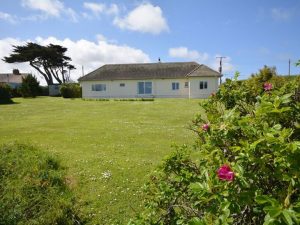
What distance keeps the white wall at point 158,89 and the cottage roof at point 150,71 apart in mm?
651

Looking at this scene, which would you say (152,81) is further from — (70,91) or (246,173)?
(246,173)

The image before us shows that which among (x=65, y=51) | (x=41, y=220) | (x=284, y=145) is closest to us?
(x=284, y=145)

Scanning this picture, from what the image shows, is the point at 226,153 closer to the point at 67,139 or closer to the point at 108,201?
the point at 108,201

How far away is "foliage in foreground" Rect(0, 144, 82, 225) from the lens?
5348 millimetres

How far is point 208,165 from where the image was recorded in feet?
8.42

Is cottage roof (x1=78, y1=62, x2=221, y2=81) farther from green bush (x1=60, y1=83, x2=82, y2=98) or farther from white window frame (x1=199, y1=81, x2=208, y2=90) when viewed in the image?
green bush (x1=60, y1=83, x2=82, y2=98)

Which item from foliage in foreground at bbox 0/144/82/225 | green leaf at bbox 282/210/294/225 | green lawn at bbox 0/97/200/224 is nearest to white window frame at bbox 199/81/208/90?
green lawn at bbox 0/97/200/224

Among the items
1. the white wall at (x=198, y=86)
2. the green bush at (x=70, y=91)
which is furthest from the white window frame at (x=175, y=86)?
the green bush at (x=70, y=91)

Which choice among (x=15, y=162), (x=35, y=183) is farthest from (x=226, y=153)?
(x=15, y=162)

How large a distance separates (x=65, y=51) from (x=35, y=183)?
205 ft

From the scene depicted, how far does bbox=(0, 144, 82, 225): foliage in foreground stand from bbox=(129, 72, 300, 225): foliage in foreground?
2958mm

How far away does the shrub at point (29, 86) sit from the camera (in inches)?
1798

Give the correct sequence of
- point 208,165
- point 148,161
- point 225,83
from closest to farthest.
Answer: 1. point 208,165
2. point 225,83
3. point 148,161

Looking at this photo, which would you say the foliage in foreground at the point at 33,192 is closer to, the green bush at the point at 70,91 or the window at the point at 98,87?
the window at the point at 98,87
